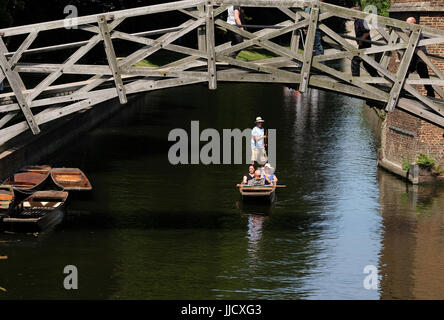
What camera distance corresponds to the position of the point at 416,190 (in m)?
29.4

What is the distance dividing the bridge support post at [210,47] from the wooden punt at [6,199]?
7118 millimetres

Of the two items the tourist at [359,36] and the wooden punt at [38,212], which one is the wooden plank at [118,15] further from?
the wooden punt at [38,212]

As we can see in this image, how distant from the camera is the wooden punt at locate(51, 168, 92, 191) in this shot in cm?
2747

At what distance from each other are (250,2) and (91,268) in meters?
7.15

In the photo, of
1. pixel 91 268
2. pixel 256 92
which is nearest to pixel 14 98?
pixel 91 268

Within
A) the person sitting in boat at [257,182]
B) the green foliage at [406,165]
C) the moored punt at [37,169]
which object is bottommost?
the person sitting in boat at [257,182]

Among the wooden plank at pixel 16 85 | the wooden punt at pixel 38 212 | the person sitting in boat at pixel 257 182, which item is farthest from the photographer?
the person sitting in boat at pixel 257 182

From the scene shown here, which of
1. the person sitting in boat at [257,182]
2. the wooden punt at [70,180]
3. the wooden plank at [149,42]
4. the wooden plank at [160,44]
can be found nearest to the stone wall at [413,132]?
the person sitting in boat at [257,182]

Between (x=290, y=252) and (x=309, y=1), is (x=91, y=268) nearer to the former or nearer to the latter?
(x=290, y=252)

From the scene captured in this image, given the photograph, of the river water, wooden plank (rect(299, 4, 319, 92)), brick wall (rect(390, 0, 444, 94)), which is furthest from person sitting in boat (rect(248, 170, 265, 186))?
wooden plank (rect(299, 4, 319, 92))

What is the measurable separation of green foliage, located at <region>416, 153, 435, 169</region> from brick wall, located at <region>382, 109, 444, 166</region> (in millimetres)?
143

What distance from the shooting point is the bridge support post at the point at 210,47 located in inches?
780

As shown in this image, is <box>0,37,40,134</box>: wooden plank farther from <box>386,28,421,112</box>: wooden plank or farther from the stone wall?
the stone wall

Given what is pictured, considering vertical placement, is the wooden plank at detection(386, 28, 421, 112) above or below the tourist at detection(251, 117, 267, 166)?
above
